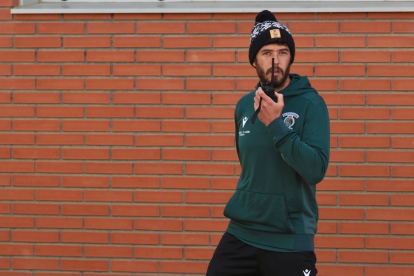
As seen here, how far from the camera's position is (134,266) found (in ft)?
15.9

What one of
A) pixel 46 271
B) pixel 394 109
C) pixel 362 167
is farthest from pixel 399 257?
pixel 46 271

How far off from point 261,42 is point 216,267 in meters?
1.09

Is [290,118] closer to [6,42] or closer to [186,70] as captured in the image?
[186,70]

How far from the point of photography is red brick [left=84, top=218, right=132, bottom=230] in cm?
485

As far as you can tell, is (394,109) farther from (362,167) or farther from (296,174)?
(296,174)

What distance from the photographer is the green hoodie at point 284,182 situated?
127 inches

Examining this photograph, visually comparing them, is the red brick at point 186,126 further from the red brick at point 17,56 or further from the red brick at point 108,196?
the red brick at point 17,56

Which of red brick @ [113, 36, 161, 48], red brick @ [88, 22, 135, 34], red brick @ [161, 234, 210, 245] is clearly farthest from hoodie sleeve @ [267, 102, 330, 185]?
red brick @ [88, 22, 135, 34]

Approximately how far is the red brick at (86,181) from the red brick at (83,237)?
0.32 m

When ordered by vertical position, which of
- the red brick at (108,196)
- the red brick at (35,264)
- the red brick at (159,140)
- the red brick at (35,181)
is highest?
the red brick at (159,140)

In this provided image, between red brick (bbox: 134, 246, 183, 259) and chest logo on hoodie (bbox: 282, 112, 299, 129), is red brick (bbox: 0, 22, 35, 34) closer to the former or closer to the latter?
red brick (bbox: 134, 246, 183, 259)

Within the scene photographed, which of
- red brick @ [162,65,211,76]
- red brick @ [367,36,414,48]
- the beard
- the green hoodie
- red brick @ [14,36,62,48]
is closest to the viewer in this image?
the green hoodie

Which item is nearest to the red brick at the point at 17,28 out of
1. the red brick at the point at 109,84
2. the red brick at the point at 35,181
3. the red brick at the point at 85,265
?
the red brick at the point at 109,84

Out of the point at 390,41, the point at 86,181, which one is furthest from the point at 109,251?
the point at 390,41
